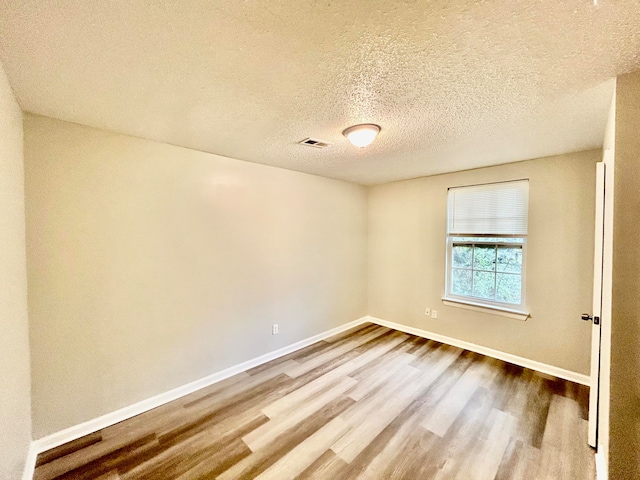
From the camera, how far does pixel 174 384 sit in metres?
2.54

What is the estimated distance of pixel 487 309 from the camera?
3.35 m

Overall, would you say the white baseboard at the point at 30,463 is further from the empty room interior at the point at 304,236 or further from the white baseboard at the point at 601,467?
the white baseboard at the point at 601,467

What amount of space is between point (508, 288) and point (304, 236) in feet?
8.53

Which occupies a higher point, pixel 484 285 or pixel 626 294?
pixel 626 294

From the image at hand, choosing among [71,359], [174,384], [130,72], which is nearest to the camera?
[130,72]

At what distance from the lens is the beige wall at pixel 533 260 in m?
2.73

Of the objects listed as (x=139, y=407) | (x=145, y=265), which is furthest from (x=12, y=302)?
(x=139, y=407)

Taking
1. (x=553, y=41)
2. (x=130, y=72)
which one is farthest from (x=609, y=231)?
(x=130, y=72)

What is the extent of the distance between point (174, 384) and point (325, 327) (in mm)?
2036

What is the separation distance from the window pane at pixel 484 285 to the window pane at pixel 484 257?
0.09 metres

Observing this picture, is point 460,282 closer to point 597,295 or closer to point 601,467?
point 597,295

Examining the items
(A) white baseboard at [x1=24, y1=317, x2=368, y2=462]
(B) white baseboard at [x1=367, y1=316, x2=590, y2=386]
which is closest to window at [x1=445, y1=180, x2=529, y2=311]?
(B) white baseboard at [x1=367, y1=316, x2=590, y2=386]

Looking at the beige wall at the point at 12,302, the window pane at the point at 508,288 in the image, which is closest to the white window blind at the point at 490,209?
the window pane at the point at 508,288

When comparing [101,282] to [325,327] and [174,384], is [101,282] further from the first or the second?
[325,327]
